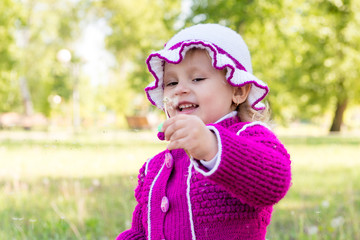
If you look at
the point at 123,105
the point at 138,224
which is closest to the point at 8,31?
the point at 138,224

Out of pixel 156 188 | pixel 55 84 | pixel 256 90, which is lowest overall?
Answer: pixel 156 188

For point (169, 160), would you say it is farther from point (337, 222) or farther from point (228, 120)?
point (337, 222)

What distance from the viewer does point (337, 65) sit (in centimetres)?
2342

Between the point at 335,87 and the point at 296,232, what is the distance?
82.2 feet

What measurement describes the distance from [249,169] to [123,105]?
35.3 m

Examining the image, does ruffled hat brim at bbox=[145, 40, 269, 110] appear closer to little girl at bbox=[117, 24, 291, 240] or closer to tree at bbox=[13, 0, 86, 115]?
little girl at bbox=[117, 24, 291, 240]

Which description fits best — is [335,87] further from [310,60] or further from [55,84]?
[55,84]

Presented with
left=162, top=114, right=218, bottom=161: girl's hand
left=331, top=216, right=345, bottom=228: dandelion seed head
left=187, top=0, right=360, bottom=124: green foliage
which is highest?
left=187, top=0, right=360, bottom=124: green foliage

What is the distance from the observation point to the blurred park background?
3.49 m

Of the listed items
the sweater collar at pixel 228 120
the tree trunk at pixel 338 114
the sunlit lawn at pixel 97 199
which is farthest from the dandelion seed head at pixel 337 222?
the tree trunk at pixel 338 114

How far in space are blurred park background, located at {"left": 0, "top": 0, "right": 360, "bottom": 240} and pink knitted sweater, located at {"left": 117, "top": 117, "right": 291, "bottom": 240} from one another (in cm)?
53

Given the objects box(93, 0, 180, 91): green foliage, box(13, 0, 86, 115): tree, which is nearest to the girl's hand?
box(13, 0, 86, 115): tree

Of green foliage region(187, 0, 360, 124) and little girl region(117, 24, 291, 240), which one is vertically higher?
green foliage region(187, 0, 360, 124)

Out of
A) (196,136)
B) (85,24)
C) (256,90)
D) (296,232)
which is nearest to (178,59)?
(256,90)
